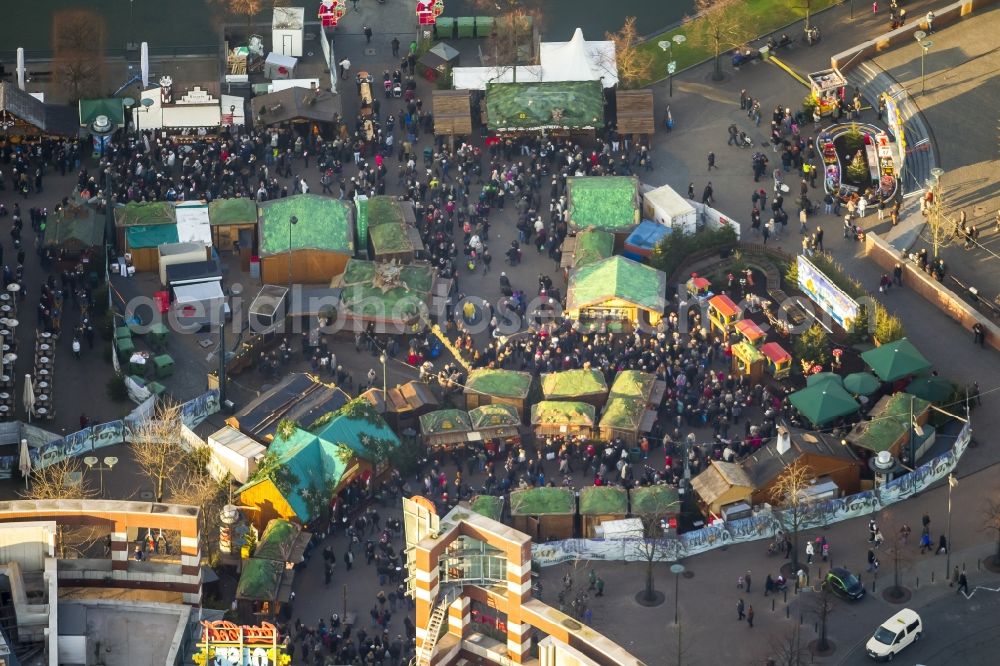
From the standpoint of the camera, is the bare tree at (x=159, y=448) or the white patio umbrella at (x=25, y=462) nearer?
the white patio umbrella at (x=25, y=462)

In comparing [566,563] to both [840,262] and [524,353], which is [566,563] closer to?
[524,353]

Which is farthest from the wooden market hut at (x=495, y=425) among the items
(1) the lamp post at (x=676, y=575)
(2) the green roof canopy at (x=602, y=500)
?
(1) the lamp post at (x=676, y=575)

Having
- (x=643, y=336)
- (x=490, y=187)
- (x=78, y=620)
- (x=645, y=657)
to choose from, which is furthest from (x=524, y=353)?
(x=78, y=620)

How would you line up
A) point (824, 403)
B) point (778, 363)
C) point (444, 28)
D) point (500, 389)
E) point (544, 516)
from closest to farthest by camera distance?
point (544, 516) < point (824, 403) < point (500, 389) < point (778, 363) < point (444, 28)

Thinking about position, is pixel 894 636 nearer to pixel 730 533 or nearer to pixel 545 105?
pixel 730 533

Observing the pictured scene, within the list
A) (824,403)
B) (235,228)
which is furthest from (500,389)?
(235,228)

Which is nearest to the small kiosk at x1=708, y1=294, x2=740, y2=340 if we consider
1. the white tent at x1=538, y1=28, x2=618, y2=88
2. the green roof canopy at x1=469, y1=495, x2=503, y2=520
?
the green roof canopy at x1=469, y1=495, x2=503, y2=520

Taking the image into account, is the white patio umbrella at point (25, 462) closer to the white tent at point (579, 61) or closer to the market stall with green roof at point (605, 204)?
the market stall with green roof at point (605, 204)
